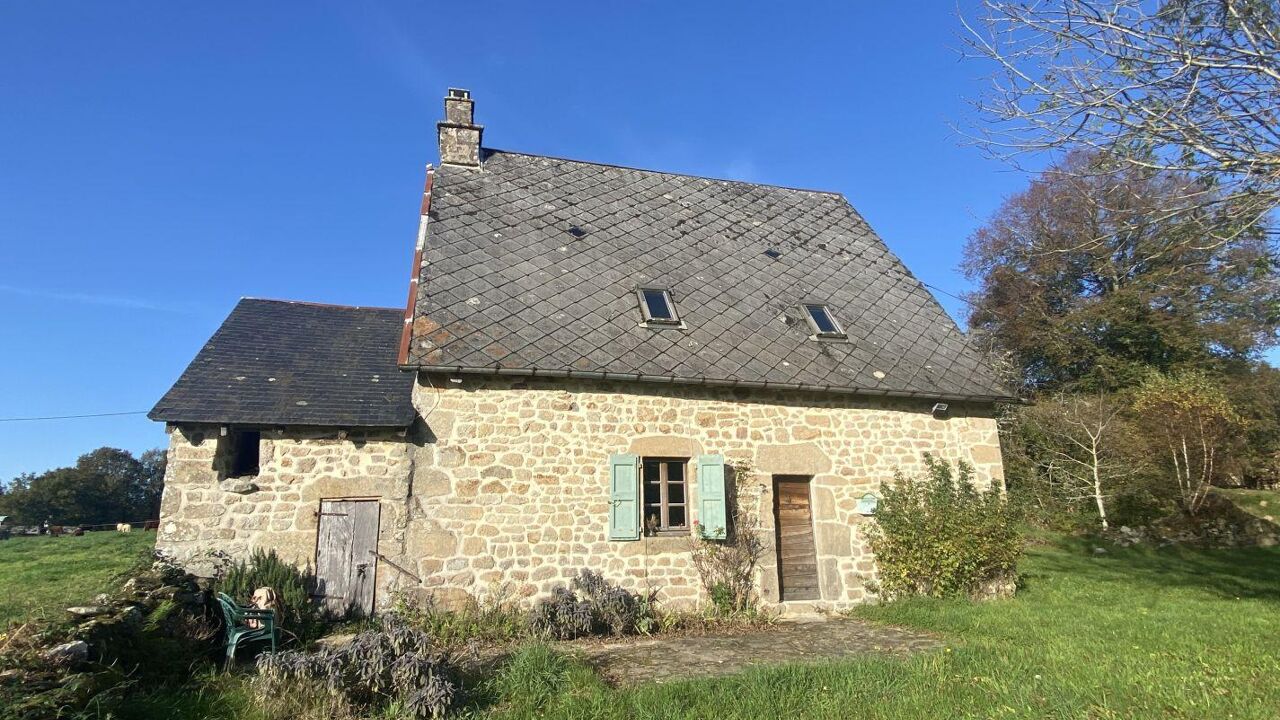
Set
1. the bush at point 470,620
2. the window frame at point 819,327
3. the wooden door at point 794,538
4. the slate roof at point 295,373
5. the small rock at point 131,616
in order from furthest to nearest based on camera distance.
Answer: the window frame at point 819,327 → the wooden door at point 794,538 → the slate roof at point 295,373 → the bush at point 470,620 → the small rock at point 131,616

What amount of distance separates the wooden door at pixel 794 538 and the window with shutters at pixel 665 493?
121 centimetres

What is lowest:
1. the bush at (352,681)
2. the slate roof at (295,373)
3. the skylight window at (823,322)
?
the bush at (352,681)

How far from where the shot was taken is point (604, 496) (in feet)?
24.3

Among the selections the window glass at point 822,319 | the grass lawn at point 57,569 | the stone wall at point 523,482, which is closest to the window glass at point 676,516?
the stone wall at point 523,482

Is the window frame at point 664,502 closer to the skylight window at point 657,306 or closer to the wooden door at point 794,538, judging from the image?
the wooden door at point 794,538

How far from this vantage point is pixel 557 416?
7453mm

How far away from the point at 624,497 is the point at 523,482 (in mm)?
1125

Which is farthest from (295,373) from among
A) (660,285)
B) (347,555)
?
(660,285)

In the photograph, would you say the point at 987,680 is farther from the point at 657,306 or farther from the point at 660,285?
the point at 660,285

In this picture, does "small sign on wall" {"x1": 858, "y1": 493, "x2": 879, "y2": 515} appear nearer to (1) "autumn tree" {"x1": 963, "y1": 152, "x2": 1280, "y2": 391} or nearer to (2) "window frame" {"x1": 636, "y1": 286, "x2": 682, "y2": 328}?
(2) "window frame" {"x1": 636, "y1": 286, "x2": 682, "y2": 328}

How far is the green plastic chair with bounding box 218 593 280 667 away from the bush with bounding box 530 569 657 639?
2.27m

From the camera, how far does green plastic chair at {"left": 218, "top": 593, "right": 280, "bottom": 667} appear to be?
17.3 feet

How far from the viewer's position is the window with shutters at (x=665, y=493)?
7641 millimetres

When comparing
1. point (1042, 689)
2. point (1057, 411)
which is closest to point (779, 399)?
point (1042, 689)
